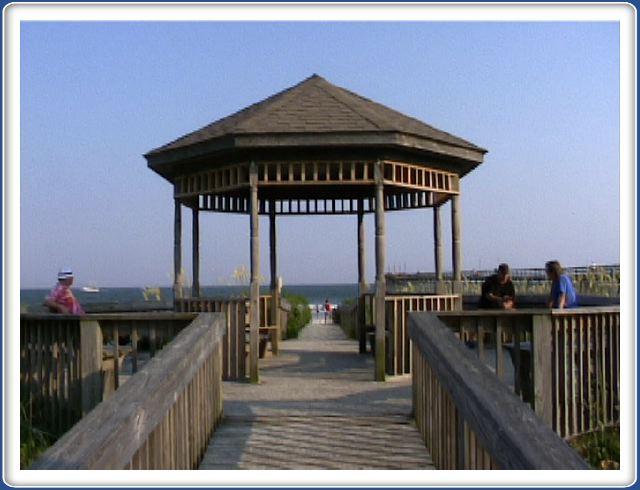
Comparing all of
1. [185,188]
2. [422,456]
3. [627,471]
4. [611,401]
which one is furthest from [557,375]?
[185,188]

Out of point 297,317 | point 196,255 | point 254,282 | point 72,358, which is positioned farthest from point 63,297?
point 297,317

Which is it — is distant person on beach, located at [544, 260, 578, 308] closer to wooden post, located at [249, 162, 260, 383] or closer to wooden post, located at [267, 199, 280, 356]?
wooden post, located at [249, 162, 260, 383]

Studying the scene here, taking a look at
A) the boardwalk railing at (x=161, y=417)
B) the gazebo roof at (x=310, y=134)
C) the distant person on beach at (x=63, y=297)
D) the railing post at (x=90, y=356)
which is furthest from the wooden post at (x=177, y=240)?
the boardwalk railing at (x=161, y=417)

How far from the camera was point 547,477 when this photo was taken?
2.73 meters

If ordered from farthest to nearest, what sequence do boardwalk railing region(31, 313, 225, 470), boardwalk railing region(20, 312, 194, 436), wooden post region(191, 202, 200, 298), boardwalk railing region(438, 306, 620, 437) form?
wooden post region(191, 202, 200, 298) < boardwalk railing region(20, 312, 194, 436) < boardwalk railing region(438, 306, 620, 437) < boardwalk railing region(31, 313, 225, 470)

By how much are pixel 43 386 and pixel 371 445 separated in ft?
11.7

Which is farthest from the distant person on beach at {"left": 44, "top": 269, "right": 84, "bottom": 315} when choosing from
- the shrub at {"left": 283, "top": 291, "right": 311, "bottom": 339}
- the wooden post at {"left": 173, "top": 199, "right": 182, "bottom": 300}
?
the shrub at {"left": 283, "top": 291, "right": 311, "bottom": 339}

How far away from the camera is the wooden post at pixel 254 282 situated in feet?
30.1

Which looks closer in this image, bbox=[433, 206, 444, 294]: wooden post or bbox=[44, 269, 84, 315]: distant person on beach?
bbox=[44, 269, 84, 315]: distant person on beach

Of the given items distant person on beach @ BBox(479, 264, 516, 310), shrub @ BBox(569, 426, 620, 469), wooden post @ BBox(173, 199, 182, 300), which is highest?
wooden post @ BBox(173, 199, 182, 300)

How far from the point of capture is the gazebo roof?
9.02 metres

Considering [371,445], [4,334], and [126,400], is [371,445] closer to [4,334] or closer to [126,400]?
[126,400]

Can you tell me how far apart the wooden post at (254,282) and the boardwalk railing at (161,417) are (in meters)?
2.23

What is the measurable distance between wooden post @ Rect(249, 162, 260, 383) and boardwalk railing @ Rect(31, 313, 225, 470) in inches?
87.8
